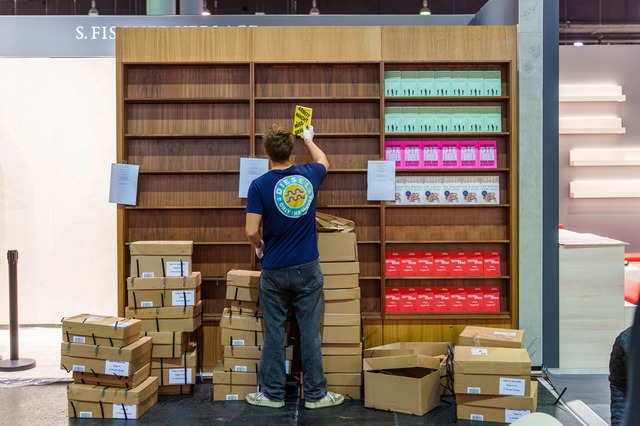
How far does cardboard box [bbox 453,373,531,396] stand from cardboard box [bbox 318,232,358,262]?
1.08 m

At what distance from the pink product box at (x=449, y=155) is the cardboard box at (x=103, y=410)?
2663mm

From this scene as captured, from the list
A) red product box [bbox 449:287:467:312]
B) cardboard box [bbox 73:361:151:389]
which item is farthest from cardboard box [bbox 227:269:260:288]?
red product box [bbox 449:287:467:312]

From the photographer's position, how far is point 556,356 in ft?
17.2

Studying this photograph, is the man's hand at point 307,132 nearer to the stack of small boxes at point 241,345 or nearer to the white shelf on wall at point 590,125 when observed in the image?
the stack of small boxes at point 241,345

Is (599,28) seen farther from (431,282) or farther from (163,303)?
(163,303)

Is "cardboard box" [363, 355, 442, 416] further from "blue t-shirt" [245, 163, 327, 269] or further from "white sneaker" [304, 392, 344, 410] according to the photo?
"blue t-shirt" [245, 163, 327, 269]

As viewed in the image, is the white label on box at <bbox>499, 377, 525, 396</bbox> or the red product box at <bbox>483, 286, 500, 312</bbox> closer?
the white label on box at <bbox>499, 377, 525, 396</bbox>

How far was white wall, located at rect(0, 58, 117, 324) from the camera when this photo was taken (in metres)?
7.03

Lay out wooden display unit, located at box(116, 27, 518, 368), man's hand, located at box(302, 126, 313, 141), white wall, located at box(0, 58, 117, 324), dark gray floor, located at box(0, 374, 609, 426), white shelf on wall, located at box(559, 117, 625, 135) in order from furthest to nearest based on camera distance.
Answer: white shelf on wall, located at box(559, 117, 625, 135)
white wall, located at box(0, 58, 117, 324)
wooden display unit, located at box(116, 27, 518, 368)
man's hand, located at box(302, 126, 313, 141)
dark gray floor, located at box(0, 374, 609, 426)

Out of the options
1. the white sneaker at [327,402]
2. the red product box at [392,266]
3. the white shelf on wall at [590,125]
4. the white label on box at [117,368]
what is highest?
the white shelf on wall at [590,125]

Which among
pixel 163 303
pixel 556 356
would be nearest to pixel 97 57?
Answer: pixel 163 303

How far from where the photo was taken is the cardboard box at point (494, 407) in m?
4.11

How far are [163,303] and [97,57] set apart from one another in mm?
3307

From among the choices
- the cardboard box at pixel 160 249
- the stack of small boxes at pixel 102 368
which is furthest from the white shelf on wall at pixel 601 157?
the stack of small boxes at pixel 102 368
